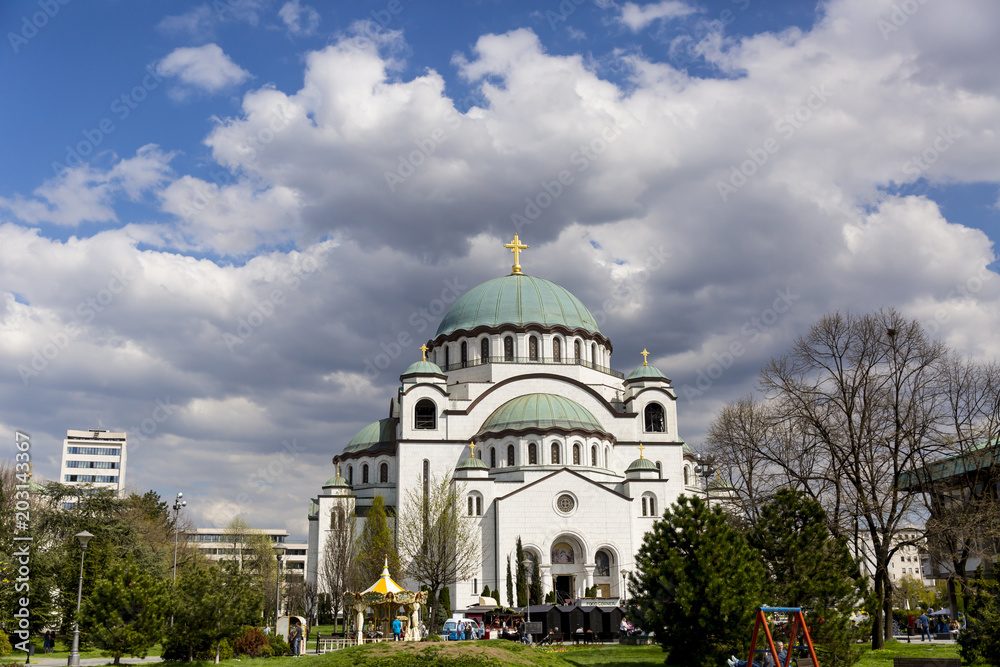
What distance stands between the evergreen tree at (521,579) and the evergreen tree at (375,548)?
6151mm

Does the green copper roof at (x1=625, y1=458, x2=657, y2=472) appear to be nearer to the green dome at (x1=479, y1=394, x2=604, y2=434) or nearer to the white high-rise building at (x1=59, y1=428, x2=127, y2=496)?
the green dome at (x1=479, y1=394, x2=604, y2=434)

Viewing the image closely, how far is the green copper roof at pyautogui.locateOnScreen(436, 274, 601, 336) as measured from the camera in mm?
51406

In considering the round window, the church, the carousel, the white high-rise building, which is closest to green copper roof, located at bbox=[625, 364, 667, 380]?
the church

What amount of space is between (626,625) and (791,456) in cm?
988

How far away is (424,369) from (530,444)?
8773 millimetres

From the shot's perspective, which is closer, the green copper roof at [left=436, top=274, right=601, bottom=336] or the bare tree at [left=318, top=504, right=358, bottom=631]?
the bare tree at [left=318, top=504, right=358, bottom=631]

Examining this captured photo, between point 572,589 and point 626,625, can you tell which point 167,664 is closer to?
point 626,625

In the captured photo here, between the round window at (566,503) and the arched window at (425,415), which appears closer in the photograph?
the round window at (566,503)

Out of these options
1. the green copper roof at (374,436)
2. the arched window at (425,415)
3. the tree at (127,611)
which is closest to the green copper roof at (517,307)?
the arched window at (425,415)

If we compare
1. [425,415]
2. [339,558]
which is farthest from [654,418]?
[339,558]

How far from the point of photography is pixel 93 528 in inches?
1257

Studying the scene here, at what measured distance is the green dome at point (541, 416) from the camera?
Result: 44.7 metres

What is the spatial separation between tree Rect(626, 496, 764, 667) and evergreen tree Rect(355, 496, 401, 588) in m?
23.8

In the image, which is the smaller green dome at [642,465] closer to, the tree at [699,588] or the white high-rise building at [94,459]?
the tree at [699,588]
